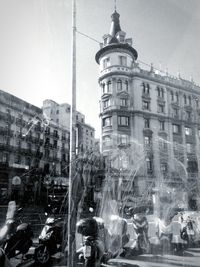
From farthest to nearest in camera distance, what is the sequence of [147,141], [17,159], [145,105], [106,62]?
[17,159], [147,141], [145,105], [106,62]

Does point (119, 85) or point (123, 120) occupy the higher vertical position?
point (119, 85)

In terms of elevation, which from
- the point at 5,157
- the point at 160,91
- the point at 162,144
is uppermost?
the point at 160,91

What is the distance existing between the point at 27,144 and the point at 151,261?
2509 centimetres

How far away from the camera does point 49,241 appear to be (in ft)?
16.6

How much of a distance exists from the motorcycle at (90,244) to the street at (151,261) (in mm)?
489

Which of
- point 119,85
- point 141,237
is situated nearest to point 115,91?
point 119,85

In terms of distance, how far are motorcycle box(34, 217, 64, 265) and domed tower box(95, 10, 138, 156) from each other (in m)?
11.3

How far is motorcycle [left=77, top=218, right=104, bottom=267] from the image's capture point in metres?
4.46

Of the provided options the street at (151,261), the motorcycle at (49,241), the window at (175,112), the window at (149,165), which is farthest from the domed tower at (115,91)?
the motorcycle at (49,241)

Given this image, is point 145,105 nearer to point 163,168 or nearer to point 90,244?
point 163,168

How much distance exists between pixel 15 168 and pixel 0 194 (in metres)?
3.60

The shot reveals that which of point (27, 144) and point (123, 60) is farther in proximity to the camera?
point (27, 144)

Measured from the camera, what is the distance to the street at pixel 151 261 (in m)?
4.98

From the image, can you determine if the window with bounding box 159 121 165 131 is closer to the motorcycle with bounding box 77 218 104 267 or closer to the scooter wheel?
the motorcycle with bounding box 77 218 104 267
